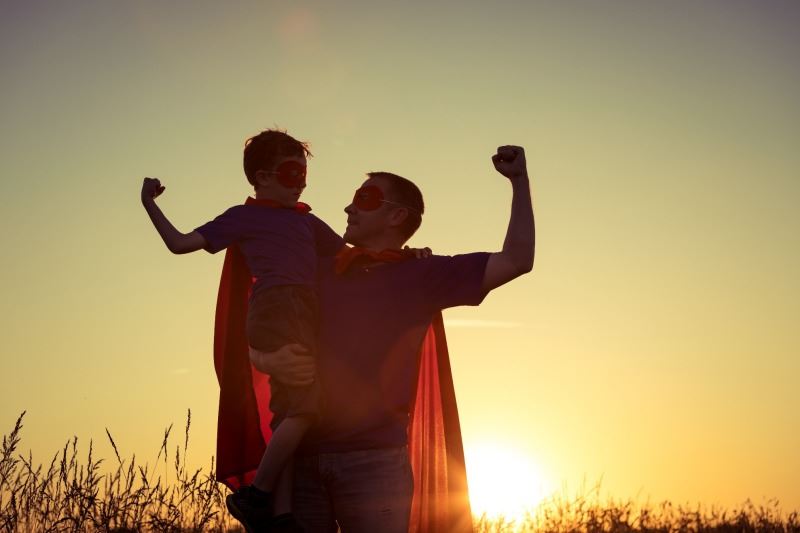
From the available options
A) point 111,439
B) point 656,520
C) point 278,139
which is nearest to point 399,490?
point 278,139

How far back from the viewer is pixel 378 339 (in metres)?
4.43

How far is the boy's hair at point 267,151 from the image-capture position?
5367 mm

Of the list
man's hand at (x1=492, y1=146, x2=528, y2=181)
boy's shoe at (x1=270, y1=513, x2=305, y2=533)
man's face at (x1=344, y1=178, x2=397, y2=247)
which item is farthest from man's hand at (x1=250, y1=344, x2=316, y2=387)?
man's hand at (x1=492, y1=146, x2=528, y2=181)

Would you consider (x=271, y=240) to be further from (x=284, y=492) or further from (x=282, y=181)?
(x=284, y=492)

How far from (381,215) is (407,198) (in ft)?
0.56

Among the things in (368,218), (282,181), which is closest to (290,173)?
(282,181)

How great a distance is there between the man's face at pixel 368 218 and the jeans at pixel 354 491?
3.70 feet

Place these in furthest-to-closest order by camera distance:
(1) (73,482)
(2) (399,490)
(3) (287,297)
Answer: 1. (1) (73,482)
2. (3) (287,297)
3. (2) (399,490)

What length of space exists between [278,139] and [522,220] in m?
1.70

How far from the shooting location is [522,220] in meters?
4.40

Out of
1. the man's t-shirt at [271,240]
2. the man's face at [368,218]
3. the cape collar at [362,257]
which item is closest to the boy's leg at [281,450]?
the man's t-shirt at [271,240]

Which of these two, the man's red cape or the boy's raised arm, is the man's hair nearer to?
the man's red cape

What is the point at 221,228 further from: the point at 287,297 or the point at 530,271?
the point at 530,271

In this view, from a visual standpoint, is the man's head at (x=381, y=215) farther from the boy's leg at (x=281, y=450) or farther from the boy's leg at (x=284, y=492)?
the boy's leg at (x=284, y=492)
